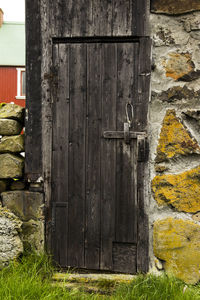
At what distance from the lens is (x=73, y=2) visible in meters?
2.34

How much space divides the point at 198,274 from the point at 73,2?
216 cm

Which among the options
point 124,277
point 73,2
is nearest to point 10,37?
point 73,2

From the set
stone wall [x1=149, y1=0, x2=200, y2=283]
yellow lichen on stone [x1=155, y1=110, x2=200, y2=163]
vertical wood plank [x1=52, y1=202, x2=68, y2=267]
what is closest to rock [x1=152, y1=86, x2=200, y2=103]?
stone wall [x1=149, y1=0, x2=200, y2=283]

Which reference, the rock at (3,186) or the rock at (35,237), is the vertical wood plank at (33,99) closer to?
the rock at (3,186)

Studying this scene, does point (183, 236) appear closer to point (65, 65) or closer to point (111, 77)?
point (111, 77)

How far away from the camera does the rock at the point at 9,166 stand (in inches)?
93.7

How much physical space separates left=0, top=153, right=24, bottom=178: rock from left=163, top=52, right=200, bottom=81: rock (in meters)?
1.32

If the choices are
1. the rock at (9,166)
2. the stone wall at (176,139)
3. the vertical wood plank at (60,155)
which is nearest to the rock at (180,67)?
the stone wall at (176,139)

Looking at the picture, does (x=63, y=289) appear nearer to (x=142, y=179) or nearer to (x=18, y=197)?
(x=18, y=197)

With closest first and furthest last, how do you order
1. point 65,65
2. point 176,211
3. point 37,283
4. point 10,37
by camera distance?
point 37,283 < point 176,211 < point 65,65 < point 10,37

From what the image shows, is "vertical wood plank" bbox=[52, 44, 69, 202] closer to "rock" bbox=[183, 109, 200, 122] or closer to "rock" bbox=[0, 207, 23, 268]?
"rock" bbox=[0, 207, 23, 268]

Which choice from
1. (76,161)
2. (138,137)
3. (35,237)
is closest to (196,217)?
(138,137)

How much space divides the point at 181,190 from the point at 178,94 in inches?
27.0

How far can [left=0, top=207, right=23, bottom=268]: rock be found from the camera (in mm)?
2246
